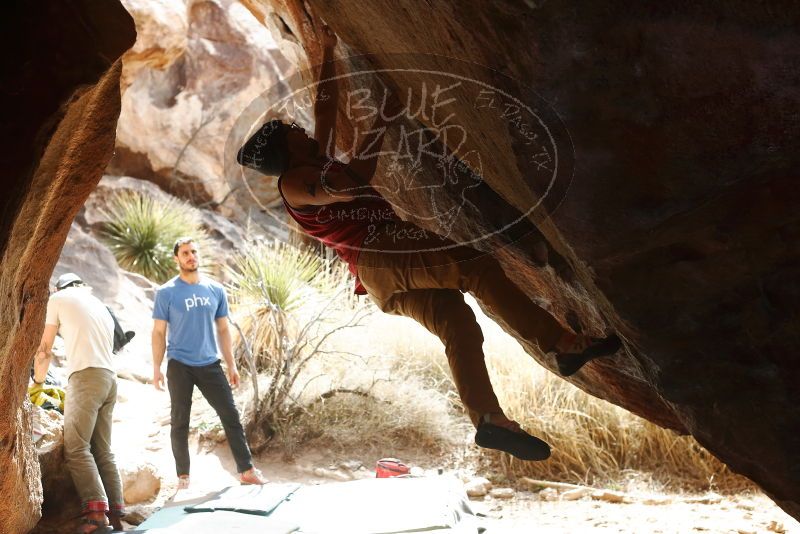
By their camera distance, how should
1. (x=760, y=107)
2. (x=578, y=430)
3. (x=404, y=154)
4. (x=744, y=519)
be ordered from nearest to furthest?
(x=760, y=107) < (x=404, y=154) < (x=744, y=519) < (x=578, y=430)

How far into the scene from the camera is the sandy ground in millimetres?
6691

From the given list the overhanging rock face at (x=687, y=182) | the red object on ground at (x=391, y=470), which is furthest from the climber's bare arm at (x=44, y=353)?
the overhanging rock face at (x=687, y=182)

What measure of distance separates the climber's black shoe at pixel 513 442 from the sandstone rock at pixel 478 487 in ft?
14.1

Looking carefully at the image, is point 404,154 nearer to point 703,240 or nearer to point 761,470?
point 703,240

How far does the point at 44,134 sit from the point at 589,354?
2.11 meters

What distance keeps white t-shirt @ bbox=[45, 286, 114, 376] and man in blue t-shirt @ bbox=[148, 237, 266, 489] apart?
576 mm

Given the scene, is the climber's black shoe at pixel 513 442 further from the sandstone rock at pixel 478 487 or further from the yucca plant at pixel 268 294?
the yucca plant at pixel 268 294

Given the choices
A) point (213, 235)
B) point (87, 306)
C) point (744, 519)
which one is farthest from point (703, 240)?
point (213, 235)

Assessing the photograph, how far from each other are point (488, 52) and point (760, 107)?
2.59 ft

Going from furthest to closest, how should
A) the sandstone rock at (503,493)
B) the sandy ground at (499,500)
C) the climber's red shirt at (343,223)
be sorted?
the sandstone rock at (503,493)
the sandy ground at (499,500)
the climber's red shirt at (343,223)

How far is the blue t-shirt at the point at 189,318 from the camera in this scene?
21.2ft

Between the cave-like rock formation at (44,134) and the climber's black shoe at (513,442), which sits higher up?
the cave-like rock formation at (44,134)

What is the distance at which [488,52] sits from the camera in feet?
8.57

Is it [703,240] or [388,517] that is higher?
[703,240]
